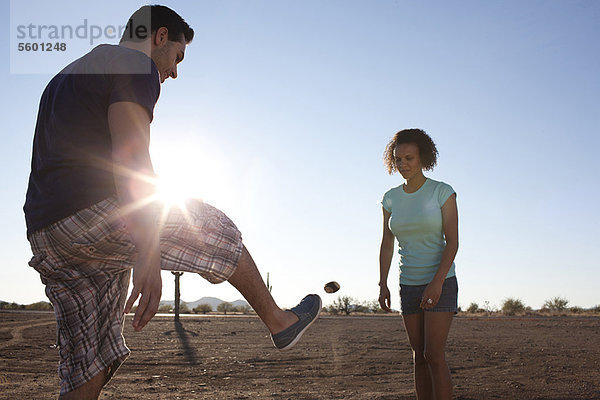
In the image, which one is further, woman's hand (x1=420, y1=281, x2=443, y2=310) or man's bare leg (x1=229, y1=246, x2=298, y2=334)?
woman's hand (x1=420, y1=281, x2=443, y2=310)

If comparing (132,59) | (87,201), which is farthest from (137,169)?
(132,59)

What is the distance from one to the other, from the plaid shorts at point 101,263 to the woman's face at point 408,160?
2131 millimetres

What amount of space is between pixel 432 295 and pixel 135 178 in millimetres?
2336

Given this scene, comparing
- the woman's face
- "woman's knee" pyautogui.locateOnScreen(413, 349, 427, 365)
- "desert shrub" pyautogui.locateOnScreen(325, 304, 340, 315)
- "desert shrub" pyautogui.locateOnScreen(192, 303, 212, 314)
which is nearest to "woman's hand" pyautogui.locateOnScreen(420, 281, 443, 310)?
"woman's knee" pyautogui.locateOnScreen(413, 349, 427, 365)

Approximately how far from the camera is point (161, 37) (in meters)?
2.41

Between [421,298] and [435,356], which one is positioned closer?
[435,356]

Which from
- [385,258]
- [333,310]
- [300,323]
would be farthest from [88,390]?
[333,310]

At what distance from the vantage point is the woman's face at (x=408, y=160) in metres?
4.16

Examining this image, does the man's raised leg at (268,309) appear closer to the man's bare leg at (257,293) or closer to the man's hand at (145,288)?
the man's bare leg at (257,293)

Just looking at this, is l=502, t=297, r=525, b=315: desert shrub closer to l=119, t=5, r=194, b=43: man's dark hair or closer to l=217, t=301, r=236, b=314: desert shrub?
l=217, t=301, r=236, b=314: desert shrub

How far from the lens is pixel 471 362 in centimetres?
823

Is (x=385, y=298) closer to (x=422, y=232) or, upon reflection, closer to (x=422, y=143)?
(x=422, y=232)

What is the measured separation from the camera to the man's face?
2396 mm

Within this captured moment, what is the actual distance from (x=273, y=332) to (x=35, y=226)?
3.52 feet
